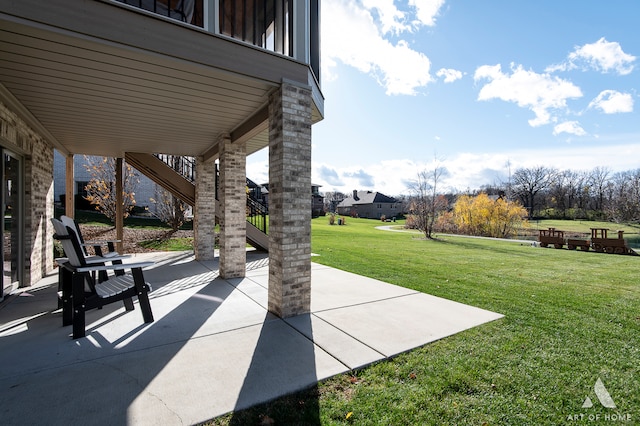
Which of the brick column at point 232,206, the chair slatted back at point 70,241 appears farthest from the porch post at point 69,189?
the chair slatted back at point 70,241

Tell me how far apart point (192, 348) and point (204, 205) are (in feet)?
19.5

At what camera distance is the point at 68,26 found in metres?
2.71

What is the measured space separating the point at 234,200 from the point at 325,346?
4.13 metres

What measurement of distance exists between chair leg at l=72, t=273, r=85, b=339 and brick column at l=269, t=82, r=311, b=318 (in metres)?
2.20

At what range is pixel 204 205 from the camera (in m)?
8.47

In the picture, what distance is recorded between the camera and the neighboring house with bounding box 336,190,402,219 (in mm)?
65312

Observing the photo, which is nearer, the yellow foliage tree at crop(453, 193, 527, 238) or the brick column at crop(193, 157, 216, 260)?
the brick column at crop(193, 157, 216, 260)

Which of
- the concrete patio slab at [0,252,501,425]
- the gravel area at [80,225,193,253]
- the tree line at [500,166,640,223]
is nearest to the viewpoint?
the concrete patio slab at [0,252,501,425]

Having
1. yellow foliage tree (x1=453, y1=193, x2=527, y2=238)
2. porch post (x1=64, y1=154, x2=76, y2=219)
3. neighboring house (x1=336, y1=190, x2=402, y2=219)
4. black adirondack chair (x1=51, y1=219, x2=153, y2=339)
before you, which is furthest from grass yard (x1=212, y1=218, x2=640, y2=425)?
neighboring house (x1=336, y1=190, x2=402, y2=219)

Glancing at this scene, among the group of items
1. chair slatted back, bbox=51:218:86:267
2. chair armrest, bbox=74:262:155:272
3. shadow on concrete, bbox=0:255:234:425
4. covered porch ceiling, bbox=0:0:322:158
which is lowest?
shadow on concrete, bbox=0:255:234:425

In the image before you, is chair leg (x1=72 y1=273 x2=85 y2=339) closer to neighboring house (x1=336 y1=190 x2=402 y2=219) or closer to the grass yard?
the grass yard

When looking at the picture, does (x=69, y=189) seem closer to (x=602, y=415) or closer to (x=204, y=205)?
(x=204, y=205)

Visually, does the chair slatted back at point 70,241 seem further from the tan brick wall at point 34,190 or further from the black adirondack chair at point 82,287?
the tan brick wall at point 34,190

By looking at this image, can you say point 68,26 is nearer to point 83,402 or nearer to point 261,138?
point 83,402
